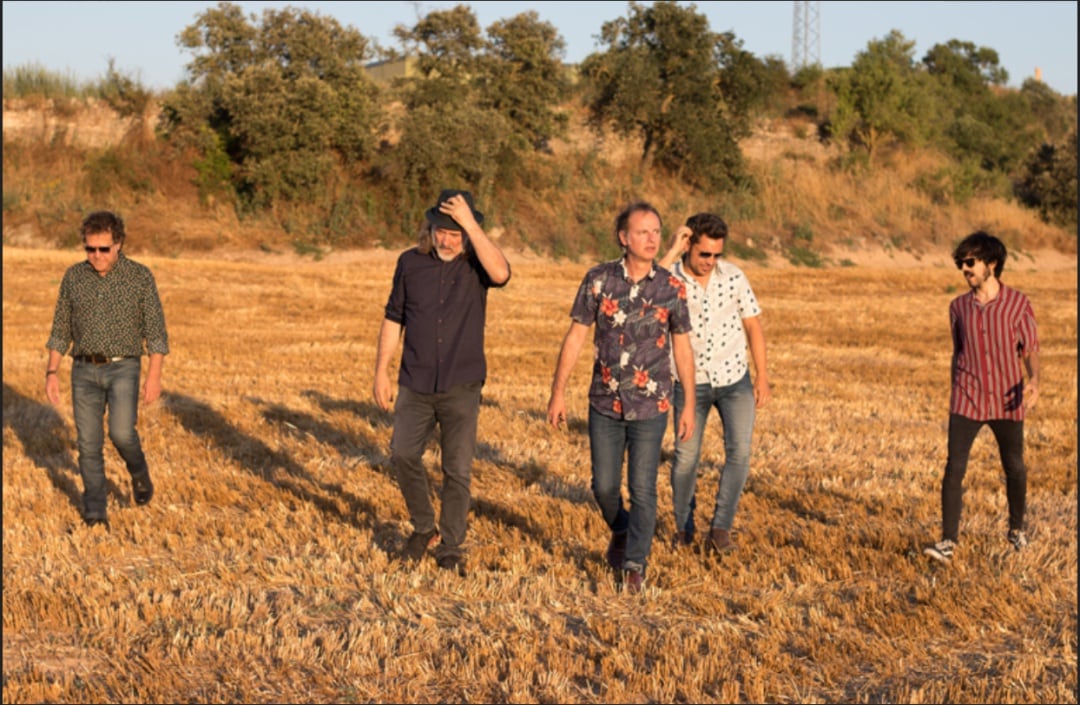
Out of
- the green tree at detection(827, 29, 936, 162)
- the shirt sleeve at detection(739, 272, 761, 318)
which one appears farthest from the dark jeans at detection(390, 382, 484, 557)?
the green tree at detection(827, 29, 936, 162)

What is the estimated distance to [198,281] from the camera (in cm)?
2772

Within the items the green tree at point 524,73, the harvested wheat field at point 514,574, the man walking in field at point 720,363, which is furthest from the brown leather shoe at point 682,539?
the green tree at point 524,73

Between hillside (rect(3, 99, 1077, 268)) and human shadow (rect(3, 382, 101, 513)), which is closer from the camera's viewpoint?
human shadow (rect(3, 382, 101, 513))

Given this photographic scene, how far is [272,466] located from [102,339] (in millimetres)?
2611

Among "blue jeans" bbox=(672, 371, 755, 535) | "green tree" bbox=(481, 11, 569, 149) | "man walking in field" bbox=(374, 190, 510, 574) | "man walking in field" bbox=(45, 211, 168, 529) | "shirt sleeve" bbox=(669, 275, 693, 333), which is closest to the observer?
"shirt sleeve" bbox=(669, 275, 693, 333)

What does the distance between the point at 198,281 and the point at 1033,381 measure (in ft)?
74.5

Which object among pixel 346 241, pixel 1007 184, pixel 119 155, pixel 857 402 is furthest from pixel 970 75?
pixel 857 402

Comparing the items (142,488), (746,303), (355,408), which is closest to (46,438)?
(355,408)

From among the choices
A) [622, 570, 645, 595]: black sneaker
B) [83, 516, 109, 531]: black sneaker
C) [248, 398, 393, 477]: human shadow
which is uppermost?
[622, 570, 645, 595]: black sneaker

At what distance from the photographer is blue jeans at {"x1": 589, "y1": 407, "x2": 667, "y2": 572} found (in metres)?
6.82

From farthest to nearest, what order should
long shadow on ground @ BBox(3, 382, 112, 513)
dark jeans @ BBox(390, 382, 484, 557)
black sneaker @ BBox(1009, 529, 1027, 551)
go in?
long shadow on ground @ BBox(3, 382, 112, 513) < black sneaker @ BBox(1009, 529, 1027, 551) < dark jeans @ BBox(390, 382, 484, 557)

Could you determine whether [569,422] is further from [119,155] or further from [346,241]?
[119,155]

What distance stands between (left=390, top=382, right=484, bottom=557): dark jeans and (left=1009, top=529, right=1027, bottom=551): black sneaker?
3267mm

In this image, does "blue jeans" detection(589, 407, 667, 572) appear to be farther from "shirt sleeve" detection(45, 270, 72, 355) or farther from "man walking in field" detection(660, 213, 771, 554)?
"shirt sleeve" detection(45, 270, 72, 355)
